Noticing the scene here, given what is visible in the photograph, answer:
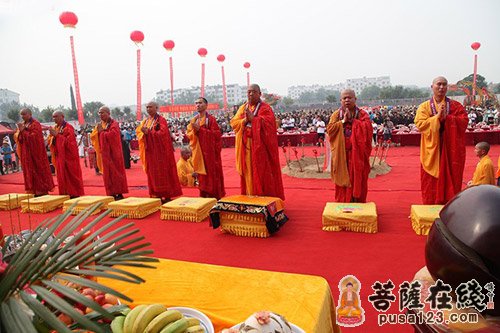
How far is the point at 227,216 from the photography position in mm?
4293

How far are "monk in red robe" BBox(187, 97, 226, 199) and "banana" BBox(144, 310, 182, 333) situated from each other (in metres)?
4.54

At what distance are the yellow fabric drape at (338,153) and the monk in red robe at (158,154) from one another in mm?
2744

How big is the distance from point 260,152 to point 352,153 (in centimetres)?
122

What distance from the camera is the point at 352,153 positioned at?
14.8 ft

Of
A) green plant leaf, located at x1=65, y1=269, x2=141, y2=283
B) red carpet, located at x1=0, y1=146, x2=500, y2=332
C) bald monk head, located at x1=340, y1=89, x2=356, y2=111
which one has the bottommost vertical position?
red carpet, located at x1=0, y1=146, x2=500, y2=332

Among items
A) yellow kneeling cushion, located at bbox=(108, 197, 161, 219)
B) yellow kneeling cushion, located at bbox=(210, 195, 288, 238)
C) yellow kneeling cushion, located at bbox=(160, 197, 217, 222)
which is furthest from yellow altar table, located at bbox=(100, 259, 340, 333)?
yellow kneeling cushion, located at bbox=(108, 197, 161, 219)

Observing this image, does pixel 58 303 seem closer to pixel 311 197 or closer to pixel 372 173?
pixel 311 197

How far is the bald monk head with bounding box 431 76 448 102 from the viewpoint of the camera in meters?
4.12

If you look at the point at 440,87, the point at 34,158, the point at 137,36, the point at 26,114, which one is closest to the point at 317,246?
the point at 440,87

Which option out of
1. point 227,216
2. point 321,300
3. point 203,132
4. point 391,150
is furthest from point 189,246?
point 391,150

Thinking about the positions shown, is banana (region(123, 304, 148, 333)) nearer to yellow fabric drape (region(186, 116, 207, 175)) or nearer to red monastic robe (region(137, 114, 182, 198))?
yellow fabric drape (region(186, 116, 207, 175))

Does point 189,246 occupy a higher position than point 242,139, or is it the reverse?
point 242,139

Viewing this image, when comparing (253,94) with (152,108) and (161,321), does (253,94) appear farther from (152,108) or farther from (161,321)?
(161,321)

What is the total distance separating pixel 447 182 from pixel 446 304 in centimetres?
368
